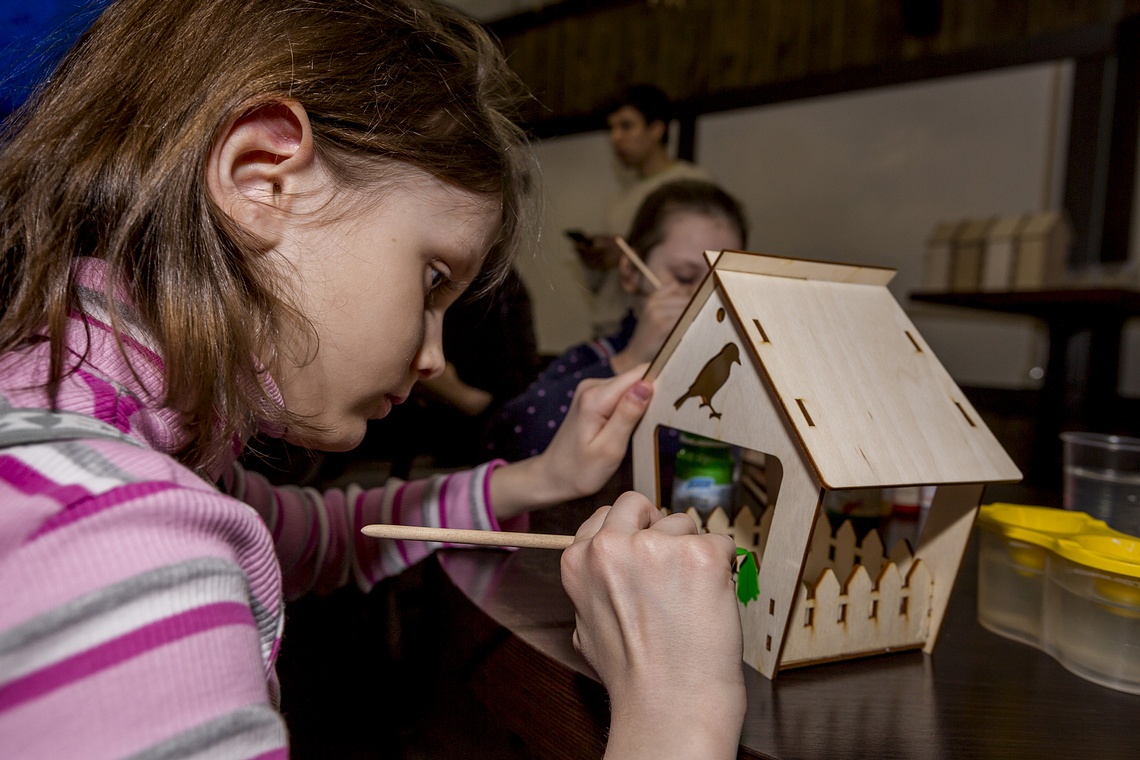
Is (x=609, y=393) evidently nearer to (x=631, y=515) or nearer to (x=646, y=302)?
(x=631, y=515)

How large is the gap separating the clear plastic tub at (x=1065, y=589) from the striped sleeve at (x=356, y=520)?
1.66 feet

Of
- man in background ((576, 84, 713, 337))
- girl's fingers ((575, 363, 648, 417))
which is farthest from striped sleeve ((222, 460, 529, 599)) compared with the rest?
man in background ((576, 84, 713, 337))

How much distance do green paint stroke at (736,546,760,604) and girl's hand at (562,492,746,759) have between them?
11 centimetres

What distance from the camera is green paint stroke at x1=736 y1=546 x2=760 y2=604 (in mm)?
638

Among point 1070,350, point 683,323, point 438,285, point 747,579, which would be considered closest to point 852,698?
point 747,579

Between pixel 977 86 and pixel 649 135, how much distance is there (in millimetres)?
1676

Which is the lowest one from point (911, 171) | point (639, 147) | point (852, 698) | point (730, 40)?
point (852, 698)

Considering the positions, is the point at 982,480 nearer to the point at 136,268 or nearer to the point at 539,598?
the point at 539,598

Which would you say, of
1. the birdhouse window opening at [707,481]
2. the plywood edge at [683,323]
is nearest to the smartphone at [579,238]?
the birdhouse window opening at [707,481]

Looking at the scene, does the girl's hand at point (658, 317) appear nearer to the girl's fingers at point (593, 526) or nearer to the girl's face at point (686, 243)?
the girl's face at point (686, 243)

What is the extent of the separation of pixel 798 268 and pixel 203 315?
1.55 ft

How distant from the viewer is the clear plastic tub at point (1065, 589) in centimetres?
61

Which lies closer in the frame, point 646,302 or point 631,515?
point 631,515

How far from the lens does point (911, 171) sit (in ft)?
11.9
